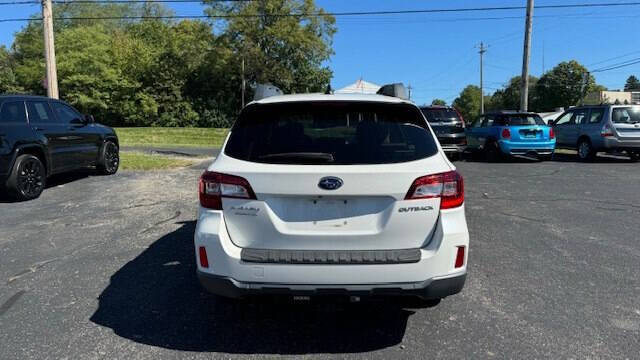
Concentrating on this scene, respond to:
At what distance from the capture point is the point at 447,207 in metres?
3.20

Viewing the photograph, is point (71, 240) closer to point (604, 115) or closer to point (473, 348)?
point (473, 348)

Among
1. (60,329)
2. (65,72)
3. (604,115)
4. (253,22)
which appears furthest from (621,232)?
(65,72)

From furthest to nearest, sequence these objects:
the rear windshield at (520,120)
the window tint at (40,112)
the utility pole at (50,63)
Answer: the utility pole at (50,63) < the rear windshield at (520,120) < the window tint at (40,112)

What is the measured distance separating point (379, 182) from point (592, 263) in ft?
10.9

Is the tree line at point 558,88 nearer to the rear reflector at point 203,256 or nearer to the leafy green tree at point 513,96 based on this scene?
the leafy green tree at point 513,96

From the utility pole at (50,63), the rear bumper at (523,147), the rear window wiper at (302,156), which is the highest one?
the utility pole at (50,63)

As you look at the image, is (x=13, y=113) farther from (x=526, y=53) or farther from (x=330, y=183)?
(x=526, y=53)

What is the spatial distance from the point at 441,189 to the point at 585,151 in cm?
1425

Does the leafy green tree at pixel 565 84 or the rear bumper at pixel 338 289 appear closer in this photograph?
the rear bumper at pixel 338 289

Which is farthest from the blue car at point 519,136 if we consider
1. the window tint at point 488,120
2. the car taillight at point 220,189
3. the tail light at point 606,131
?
the car taillight at point 220,189

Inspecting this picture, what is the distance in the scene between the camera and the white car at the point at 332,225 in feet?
10.1

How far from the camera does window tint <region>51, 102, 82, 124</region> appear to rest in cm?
963

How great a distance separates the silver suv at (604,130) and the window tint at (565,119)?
0.12m

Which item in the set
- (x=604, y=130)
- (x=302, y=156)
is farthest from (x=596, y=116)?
(x=302, y=156)
